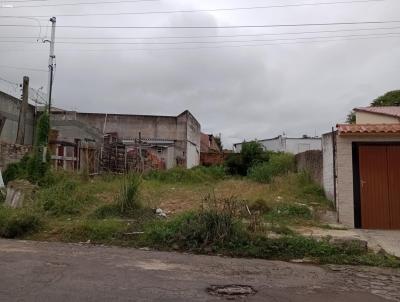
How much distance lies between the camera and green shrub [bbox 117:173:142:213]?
1273 centimetres

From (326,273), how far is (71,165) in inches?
692

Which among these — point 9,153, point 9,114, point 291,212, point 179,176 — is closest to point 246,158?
point 179,176

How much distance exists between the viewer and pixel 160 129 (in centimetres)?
4303

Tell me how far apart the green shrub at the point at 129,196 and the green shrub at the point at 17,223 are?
2175 mm

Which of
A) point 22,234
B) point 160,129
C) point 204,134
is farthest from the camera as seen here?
point 204,134

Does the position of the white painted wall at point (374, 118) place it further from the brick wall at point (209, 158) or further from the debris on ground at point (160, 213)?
the brick wall at point (209, 158)

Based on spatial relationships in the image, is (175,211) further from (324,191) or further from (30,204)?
(324,191)

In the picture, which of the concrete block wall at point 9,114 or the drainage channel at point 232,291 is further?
the concrete block wall at point 9,114

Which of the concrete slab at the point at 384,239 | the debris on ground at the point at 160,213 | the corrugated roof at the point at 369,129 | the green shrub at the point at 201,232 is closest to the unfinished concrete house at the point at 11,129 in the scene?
the debris on ground at the point at 160,213

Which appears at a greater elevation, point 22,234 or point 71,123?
point 71,123

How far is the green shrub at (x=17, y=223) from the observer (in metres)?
11.1

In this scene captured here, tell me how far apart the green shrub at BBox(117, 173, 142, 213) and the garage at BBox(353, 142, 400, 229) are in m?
5.82

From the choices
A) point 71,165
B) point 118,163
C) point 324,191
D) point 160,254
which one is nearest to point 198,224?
point 160,254

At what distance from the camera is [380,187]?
481 inches
